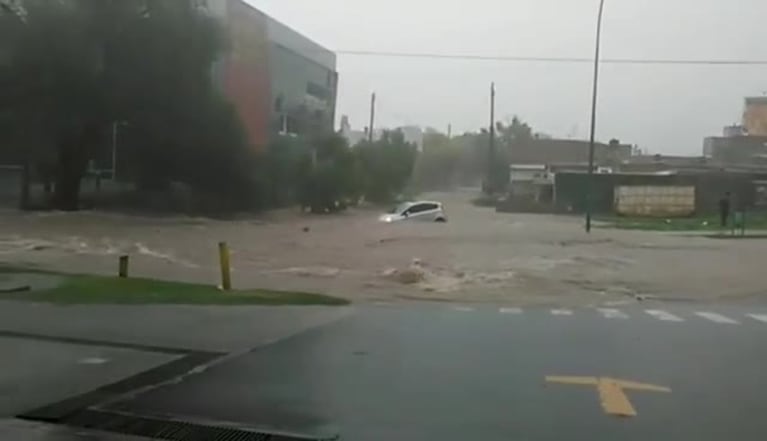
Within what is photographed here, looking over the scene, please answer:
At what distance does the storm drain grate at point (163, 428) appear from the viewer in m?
7.77

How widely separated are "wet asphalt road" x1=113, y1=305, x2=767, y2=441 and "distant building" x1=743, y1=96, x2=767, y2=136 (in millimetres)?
123690

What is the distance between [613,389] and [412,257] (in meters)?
23.9

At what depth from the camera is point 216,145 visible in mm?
55625

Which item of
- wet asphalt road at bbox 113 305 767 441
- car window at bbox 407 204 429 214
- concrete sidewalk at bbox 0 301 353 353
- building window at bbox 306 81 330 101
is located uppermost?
building window at bbox 306 81 330 101

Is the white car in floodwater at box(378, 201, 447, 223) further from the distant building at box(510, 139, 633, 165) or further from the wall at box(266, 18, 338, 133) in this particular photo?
the distant building at box(510, 139, 633, 165)

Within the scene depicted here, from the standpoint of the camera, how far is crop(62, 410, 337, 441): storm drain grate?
25.5 ft

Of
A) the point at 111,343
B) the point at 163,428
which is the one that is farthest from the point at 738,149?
the point at 163,428

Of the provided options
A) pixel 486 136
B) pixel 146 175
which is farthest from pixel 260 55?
pixel 486 136

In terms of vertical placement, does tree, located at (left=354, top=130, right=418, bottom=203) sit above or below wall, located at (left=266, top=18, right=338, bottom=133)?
below

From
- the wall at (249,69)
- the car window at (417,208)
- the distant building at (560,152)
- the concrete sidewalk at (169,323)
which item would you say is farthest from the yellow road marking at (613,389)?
the distant building at (560,152)

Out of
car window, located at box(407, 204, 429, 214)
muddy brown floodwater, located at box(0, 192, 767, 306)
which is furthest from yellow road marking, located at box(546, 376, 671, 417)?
car window, located at box(407, 204, 429, 214)

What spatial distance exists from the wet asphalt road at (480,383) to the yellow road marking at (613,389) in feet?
0.28

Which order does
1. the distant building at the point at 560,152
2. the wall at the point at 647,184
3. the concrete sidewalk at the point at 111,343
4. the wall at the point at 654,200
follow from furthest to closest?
the distant building at the point at 560,152, the wall at the point at 647,184, the wall at the point at 654,200, the concrete sidewalk at the point at 111,343

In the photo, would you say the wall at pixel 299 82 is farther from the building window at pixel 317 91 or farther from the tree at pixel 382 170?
the tree at pixel 382 170
